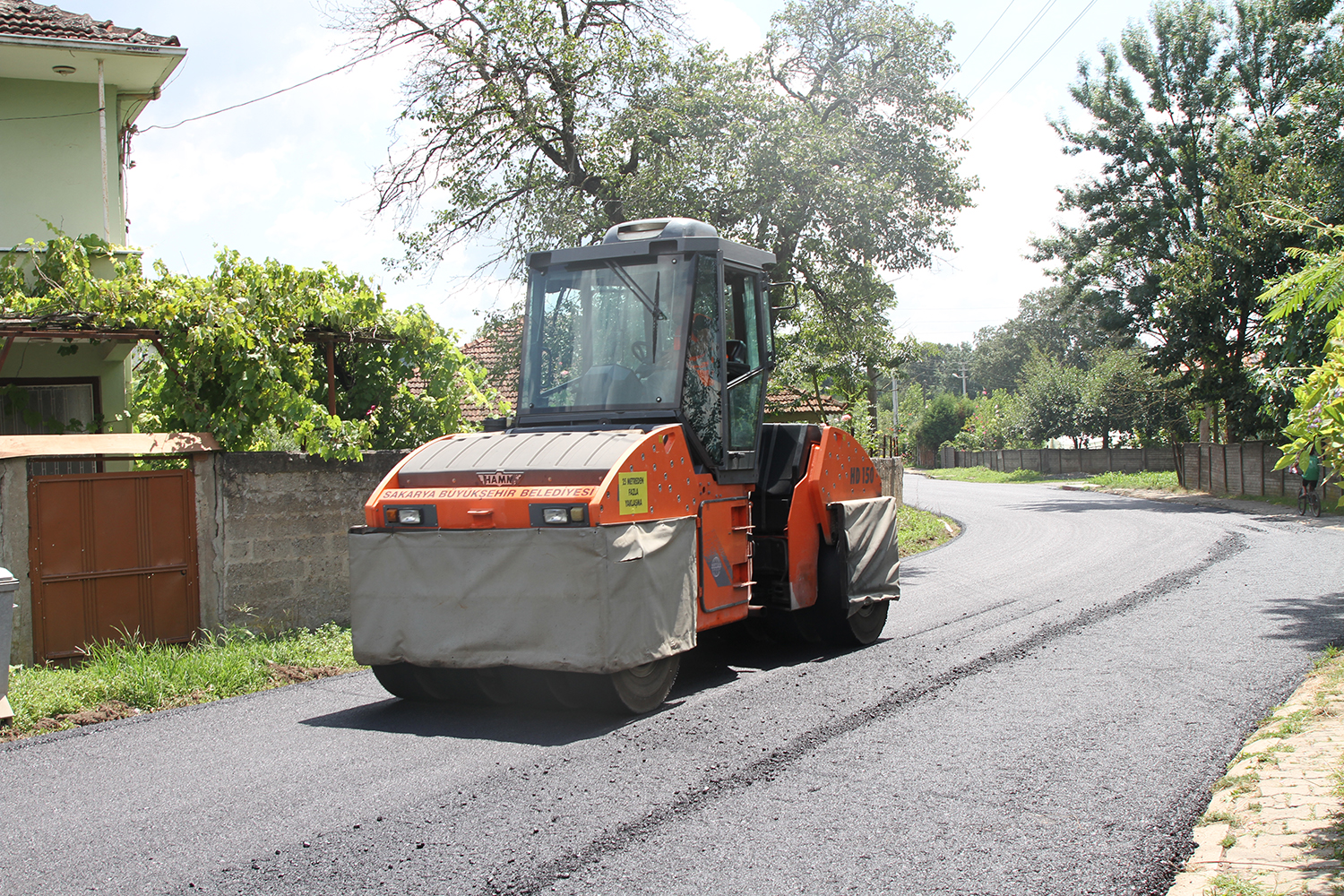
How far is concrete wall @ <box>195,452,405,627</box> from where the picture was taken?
9414 mm

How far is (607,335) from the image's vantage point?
7.61 metres

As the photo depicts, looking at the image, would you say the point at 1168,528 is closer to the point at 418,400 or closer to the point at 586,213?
the point at 586,213

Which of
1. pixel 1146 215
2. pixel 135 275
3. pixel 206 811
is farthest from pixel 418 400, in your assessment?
pixel 1146 215

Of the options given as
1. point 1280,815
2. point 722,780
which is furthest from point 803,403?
point 1280,815

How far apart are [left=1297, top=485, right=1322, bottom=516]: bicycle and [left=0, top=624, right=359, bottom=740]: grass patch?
19506 mm

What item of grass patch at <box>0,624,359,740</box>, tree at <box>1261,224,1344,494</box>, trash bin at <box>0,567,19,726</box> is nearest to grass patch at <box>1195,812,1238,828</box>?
tree at <box>1261,224,1344,494</box>

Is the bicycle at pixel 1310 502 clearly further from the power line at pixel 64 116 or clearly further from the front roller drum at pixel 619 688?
the power line at pixel 64 116

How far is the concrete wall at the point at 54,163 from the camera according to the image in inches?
536

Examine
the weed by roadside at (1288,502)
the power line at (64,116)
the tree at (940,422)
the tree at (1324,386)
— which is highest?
the power line at (64,116)

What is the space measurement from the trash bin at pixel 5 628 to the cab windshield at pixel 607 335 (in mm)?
3554

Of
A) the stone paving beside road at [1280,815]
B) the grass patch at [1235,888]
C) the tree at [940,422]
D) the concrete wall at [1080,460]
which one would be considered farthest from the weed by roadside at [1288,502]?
the tree at [940,422]

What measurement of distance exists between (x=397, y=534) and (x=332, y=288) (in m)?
5.13

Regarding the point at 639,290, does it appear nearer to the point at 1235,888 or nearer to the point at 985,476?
the point at 1235,888

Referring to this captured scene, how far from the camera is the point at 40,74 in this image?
13523 mm
